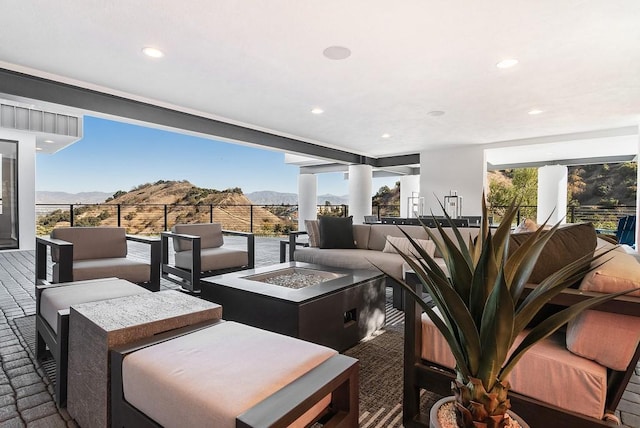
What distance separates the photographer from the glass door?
6.84m

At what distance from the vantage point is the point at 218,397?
0.92 m

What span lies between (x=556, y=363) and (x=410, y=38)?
8.21 feet

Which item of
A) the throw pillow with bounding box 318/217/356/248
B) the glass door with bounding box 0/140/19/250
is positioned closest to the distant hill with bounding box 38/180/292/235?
the glass door with bounding box 0/140/19/250

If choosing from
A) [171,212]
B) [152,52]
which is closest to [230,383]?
[152,52]

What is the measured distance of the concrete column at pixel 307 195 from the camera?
417 inches

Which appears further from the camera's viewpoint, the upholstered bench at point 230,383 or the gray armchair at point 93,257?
the gray armchair at point 93,257

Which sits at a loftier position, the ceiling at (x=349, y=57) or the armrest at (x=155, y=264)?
the ceiling at (x=349, y=57)

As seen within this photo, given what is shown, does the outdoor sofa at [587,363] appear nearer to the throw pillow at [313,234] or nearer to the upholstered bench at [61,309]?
the upholstered bench at [61,309]

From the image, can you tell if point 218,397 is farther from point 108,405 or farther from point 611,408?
point 611,408

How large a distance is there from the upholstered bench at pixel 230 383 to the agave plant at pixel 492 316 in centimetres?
38

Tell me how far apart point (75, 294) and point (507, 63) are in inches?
157

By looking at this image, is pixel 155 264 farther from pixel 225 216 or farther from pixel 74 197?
pixel 74 197

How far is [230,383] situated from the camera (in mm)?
976

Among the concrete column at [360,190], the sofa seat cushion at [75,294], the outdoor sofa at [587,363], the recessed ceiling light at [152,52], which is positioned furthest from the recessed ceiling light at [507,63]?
the concrete column at [360,190]
